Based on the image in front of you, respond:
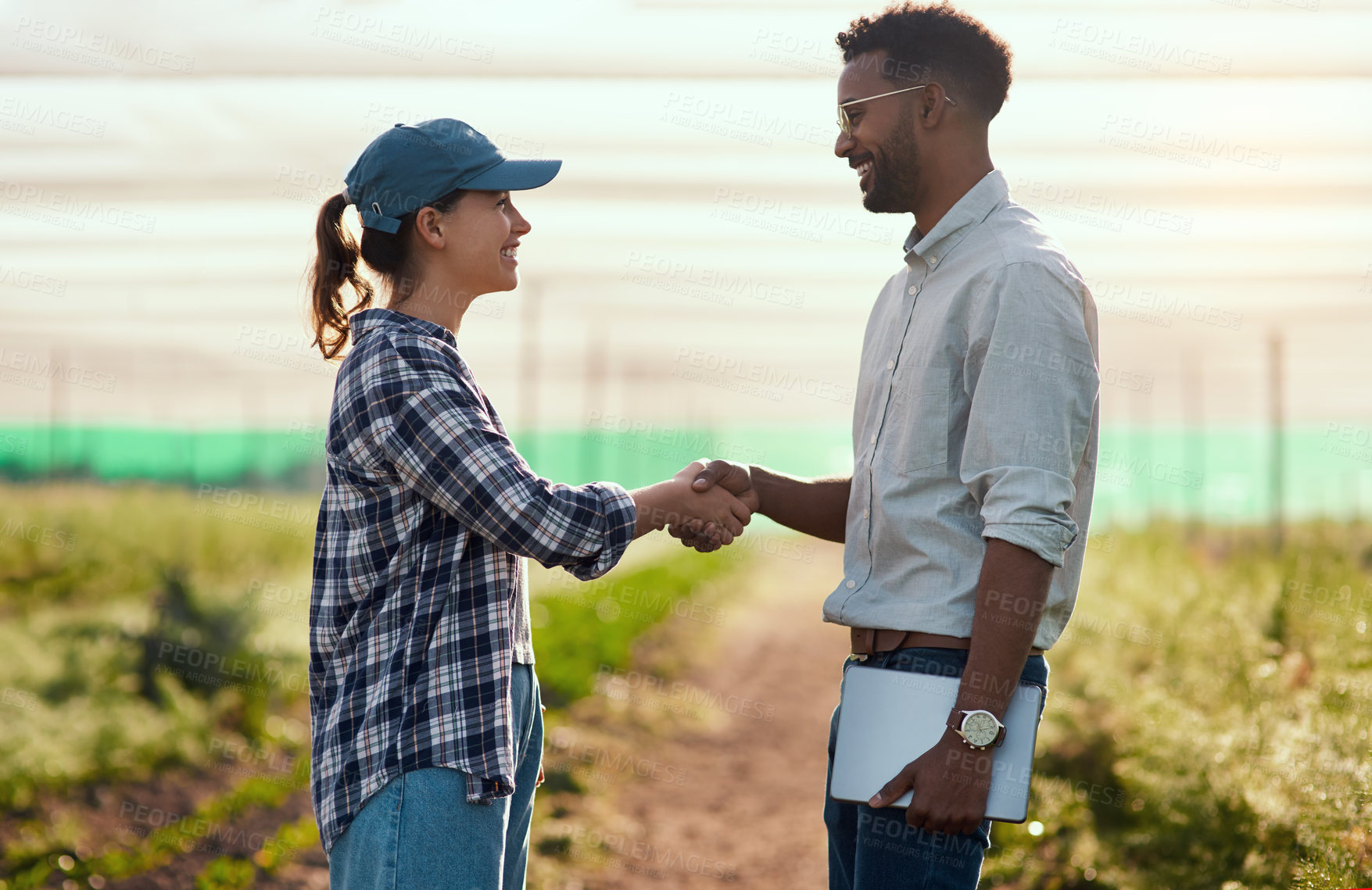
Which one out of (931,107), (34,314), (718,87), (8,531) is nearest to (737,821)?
(718,87)

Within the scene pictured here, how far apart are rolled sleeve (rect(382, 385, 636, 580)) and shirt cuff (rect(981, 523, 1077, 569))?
669mm

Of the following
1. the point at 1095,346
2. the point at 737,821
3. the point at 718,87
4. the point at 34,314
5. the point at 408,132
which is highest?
the point at 718,87

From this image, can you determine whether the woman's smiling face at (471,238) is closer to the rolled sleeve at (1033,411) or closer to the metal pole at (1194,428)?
the rolled sleeve at (1033,411)

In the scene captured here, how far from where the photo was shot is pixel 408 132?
76.6 inches

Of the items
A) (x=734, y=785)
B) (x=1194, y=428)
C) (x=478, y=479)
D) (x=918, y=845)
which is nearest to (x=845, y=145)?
(x=478, y=479)

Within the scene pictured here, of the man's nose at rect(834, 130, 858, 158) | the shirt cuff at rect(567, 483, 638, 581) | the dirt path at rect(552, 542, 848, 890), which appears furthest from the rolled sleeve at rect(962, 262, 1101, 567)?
the dirt path at rect(552, 542, 848, 890)

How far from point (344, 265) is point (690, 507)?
2.71 ft

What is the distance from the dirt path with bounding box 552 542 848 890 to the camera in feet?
14.6

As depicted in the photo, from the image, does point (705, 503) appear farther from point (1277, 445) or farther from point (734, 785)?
point (1277, 445)

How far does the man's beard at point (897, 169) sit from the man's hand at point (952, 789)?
971 mm

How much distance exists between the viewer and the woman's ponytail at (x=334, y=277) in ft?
6.71

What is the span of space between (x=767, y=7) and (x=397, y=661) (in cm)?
282

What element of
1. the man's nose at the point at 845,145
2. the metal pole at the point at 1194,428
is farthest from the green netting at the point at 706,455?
the man's nose at the point at 845,145

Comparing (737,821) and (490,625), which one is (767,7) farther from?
(737,821)
